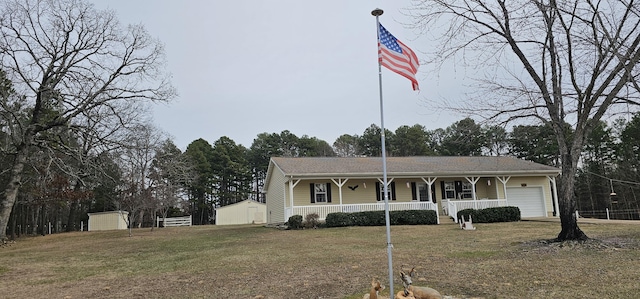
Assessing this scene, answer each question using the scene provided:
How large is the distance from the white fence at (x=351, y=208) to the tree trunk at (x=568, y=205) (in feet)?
34.0

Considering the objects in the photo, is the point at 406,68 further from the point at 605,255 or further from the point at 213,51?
the point at 213,51

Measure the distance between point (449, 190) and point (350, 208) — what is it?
259 inches

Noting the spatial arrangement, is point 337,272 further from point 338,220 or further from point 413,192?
point 413,192

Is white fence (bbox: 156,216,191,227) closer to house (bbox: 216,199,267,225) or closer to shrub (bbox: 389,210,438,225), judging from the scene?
house (bbox: 216,199,267,225)

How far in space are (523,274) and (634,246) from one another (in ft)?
14.6

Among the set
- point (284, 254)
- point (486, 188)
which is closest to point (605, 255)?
Result: point (284, 254)

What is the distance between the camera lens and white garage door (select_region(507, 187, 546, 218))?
2305 centimetres

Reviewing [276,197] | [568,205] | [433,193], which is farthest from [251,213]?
[568,205]

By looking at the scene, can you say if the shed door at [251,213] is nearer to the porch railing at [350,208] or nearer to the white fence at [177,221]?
the white fence at [177,221]

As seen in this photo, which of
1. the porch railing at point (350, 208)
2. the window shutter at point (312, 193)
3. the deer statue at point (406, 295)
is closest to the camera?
the deer statue at point (406, 295)

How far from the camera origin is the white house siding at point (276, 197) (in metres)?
22.1

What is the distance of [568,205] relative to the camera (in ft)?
32.2

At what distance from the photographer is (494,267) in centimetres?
715

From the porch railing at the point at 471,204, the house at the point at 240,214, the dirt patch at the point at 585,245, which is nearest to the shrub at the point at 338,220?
the porch railing at the point at 471,204
